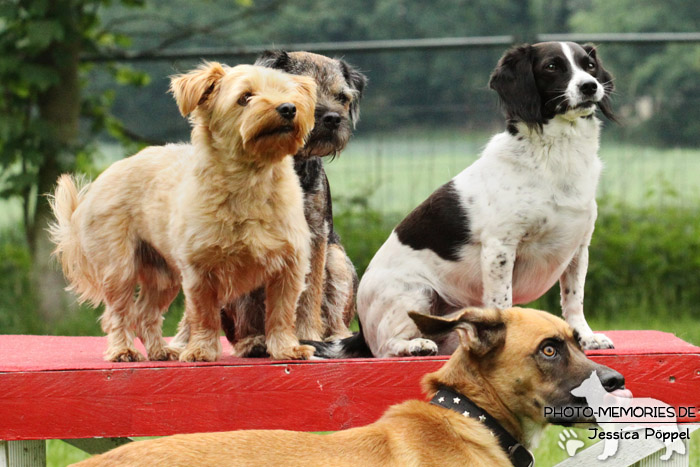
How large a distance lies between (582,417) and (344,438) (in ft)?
2.56

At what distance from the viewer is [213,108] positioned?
340 centimetres

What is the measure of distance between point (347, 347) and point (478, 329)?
1.09 m

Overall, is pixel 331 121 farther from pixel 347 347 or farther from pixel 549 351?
pixel 549 351

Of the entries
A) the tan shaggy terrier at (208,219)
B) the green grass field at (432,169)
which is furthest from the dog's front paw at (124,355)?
the green grass field at (432,169)

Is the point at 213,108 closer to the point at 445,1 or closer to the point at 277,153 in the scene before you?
the point at 277,153

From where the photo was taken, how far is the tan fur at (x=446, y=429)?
9.07ft

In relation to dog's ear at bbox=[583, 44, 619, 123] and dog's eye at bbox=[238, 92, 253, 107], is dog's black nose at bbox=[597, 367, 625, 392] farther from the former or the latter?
dog's eye at bbox=[238, 92, 253, 107]

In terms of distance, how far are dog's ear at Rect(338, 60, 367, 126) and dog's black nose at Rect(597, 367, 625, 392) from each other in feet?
5.34

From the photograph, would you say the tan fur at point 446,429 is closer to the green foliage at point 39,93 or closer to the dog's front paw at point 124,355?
the dog's front paw at point 124,355

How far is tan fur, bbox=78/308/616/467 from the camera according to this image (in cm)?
277

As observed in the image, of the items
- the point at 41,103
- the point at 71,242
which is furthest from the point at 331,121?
the point at 41,103

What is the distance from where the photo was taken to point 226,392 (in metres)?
3.44

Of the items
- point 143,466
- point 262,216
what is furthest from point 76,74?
point 143,466

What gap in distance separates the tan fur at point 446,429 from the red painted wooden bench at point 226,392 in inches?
16.7
